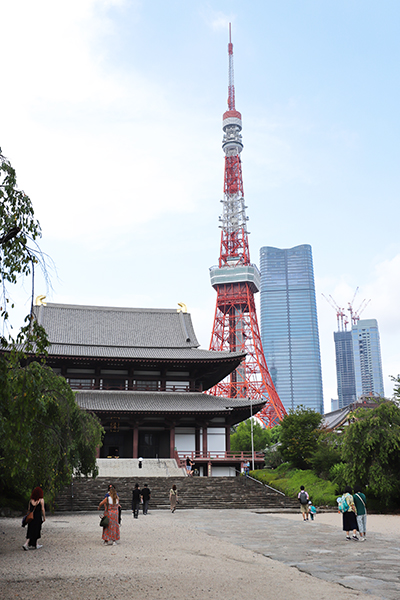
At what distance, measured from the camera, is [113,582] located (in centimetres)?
796

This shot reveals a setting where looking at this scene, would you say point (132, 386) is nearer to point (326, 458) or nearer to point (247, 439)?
point (326, 458)

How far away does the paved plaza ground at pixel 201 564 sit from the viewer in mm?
7402

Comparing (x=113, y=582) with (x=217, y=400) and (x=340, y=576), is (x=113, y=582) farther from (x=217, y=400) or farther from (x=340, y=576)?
(x=217, y=400)

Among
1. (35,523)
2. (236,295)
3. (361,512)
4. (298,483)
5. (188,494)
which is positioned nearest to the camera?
(35,523)

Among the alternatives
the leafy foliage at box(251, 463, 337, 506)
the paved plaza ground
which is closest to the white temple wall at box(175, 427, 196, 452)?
the leafy foliage at box(251, 463, 337, 506)

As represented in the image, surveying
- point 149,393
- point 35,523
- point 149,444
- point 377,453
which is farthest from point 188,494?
point 35,523

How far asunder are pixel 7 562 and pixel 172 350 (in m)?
34.1

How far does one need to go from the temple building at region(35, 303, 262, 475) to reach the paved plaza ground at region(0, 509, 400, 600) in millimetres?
21515

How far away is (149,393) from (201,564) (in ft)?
103

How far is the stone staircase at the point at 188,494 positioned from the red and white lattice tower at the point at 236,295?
41.8 m

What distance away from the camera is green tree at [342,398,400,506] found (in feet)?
73.4

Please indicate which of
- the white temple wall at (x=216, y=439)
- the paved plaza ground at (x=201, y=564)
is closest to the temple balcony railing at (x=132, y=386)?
the white temple wall at (x=216, y=439)

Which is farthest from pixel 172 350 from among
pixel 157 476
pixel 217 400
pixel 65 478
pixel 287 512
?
pixel 65 478

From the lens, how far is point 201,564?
9766mm
